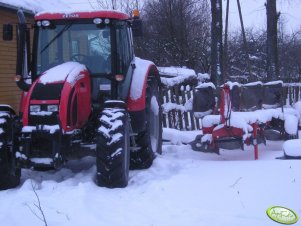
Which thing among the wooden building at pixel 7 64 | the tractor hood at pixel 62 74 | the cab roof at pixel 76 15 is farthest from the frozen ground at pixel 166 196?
the wooden building at pixel 7 64

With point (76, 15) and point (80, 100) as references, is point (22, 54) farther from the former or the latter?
point (80, 100)

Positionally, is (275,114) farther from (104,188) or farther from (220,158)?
(104,188)

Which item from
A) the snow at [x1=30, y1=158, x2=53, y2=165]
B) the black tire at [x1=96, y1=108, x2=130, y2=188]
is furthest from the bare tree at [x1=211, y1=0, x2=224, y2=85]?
the snow at [x1=30, y1=158, x2=53, y2=165]

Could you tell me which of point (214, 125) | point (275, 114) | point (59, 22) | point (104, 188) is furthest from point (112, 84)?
point (275, 114)

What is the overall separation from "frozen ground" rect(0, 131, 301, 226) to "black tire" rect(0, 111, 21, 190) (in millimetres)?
231

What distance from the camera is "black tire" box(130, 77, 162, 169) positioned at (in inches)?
249

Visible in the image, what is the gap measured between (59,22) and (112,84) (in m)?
1.08

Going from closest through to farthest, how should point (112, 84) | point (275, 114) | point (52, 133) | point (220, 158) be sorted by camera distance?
point (52, 133), point (112, 84), point (220, 158), point (275, 114)

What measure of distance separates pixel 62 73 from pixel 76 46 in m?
0.75

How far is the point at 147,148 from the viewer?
20.7 ft

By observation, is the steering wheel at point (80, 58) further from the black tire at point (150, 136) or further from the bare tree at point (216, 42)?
the bare tree at point (216, 42)

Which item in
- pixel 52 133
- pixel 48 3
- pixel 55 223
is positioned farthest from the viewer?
pixel 48 3

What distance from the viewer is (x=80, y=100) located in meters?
5.33

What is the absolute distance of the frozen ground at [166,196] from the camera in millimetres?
4031
